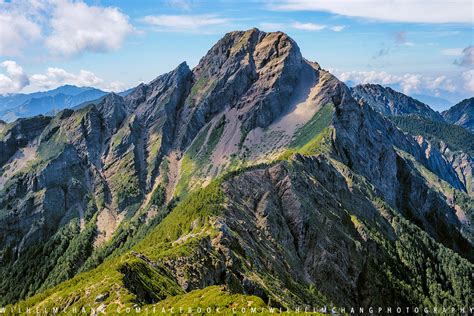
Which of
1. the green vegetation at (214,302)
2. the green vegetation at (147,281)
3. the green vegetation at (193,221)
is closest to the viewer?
the green vegetation at (214,302)

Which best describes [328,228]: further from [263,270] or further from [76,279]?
[76,279]

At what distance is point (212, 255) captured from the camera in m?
132

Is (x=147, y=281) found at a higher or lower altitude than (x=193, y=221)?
higher

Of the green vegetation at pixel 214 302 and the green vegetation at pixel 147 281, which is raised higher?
the green vegetation at pixel 214 302

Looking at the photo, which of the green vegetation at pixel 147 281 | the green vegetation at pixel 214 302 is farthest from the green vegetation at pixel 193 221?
the green vegetation at pixel 214 302

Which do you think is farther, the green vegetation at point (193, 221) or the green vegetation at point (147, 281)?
the green vegetation at point (193, 221)

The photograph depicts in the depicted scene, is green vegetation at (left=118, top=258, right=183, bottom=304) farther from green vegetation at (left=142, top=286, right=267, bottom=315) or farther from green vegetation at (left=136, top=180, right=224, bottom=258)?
A: green vegetation at (left=136, top=180, right=224, bottom=258)

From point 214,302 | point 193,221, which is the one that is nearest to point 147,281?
point 214,302

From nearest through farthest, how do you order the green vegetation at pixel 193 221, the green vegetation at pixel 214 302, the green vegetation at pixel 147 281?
the green vegetation at pixel 214 302 → the green vegetation at pixel 147 281 → the green vegetation at pixel 193 221

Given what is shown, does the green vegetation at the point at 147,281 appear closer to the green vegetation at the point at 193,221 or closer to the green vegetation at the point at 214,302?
the green vegetation at the point at 214,302

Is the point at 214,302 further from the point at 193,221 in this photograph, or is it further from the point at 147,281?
the point at 193,221

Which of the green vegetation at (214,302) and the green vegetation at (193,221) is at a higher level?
the green vegetation at (214,302)

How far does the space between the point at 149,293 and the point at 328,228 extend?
100766 millimetres

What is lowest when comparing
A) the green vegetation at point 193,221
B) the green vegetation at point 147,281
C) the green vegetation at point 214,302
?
the green vegetation at point 193,221
